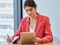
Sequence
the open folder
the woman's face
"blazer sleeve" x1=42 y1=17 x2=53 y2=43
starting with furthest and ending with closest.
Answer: the woman's face < "blazer sleeve" x1=42 y1=17 x2=53 y2=43 < the open folder

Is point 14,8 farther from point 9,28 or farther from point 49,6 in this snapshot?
point 49,6

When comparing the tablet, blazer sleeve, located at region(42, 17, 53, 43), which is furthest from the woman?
the tablet

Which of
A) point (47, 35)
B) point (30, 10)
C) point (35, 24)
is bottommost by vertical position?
point (47, 35)

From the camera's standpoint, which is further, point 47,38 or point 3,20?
point 3,20

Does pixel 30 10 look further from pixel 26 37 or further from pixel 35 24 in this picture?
pixel 26 37

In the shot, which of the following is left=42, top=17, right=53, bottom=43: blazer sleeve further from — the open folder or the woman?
the open folder

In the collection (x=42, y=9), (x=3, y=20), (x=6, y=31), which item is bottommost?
(x=6, y=31)

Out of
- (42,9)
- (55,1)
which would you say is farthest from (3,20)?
(55,1)

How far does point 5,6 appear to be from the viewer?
3.95 m

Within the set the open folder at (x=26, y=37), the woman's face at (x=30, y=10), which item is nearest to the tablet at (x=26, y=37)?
the open folder at (x=26, y=37)

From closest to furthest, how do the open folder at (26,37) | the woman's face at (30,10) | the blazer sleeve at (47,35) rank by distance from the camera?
the open folder at (26,37) → the blazer sleeve at (47,35) → the woman's face at (30,10)

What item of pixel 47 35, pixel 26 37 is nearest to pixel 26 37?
pixel 26 37

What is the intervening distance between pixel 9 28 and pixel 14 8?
51 centimetres

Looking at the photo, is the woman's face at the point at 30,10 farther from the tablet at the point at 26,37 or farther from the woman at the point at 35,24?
the tablet at the point at 26,37
